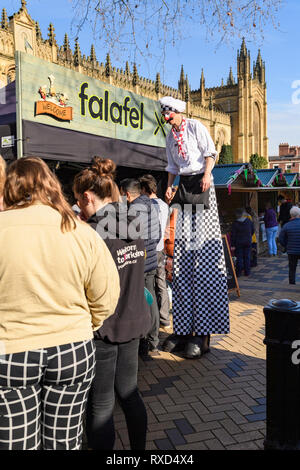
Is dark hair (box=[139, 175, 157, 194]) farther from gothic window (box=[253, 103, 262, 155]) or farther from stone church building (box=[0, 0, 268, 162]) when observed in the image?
gothic window (box=[253, 103, 262, 155])

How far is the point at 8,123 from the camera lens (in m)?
4.63

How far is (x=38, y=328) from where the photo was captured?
65.1 inches

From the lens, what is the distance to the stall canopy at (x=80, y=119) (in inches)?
173

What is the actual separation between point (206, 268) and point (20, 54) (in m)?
3.18

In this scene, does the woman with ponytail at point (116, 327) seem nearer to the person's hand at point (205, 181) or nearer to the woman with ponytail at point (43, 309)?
the woman with ponytail at point (43, 309)

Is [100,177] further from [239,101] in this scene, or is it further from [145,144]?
[239,101]

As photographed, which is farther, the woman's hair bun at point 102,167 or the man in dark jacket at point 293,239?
the man in dark jacket at point 293,239

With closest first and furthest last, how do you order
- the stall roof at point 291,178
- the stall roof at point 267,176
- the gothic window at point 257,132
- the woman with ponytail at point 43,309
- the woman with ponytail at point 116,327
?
the woman with ponytail at point 43,309
the woman with ponytail at point 116,327
the stall roof at point 267,176
the stall roof at point 291,178
the gothic window at point 257,132

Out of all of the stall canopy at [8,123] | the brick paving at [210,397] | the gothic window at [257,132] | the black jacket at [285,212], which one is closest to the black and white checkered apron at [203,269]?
the brick paving at [210,397]

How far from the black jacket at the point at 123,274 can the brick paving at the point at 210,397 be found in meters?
1.01

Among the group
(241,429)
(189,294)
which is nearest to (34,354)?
(241,429)

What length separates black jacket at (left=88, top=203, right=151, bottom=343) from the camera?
83.9 inches

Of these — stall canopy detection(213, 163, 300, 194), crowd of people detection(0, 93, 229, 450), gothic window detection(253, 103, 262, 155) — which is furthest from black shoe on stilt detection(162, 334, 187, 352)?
gothic window detection(253, 103, 262, 155)

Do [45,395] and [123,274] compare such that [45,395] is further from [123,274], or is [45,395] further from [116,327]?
[123,274]
